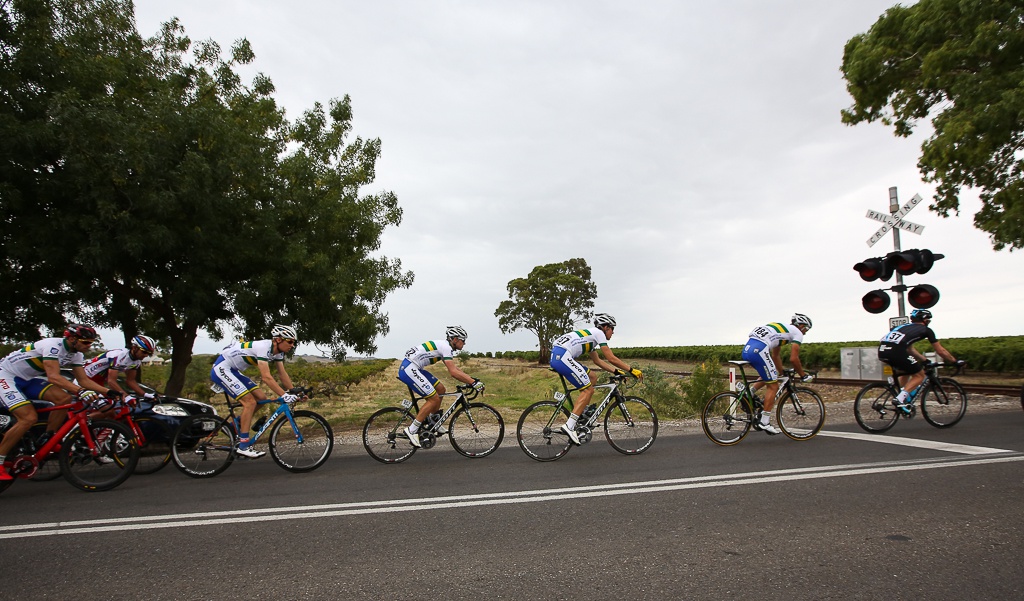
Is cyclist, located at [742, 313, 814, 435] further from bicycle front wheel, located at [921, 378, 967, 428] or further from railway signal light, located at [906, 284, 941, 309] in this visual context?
railway signal light, located at [906, 284, 941, 309]

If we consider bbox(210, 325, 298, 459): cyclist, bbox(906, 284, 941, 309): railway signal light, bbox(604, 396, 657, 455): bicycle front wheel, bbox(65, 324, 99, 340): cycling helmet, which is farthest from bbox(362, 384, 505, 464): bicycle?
bbox(906, 284, 941, 309): railway signal light

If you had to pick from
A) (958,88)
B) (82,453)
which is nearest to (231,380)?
(82,453)

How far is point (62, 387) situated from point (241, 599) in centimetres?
475

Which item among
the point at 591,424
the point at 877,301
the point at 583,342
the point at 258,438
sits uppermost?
the point at 877,301

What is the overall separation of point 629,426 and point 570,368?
1105mm

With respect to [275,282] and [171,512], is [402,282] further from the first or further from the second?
[171,512]

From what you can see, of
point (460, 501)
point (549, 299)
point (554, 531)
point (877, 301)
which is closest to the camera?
point (554, 531)

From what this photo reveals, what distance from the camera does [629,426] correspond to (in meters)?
7.62

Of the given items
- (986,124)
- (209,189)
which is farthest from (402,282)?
(986,124)

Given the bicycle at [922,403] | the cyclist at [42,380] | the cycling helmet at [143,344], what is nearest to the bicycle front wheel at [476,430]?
the cycling helmet at [143,344]

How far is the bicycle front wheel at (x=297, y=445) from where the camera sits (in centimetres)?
718

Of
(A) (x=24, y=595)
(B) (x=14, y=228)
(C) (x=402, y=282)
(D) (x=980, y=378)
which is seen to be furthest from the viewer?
(D) (x=980, y=378)

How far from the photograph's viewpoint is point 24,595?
3.48 metres

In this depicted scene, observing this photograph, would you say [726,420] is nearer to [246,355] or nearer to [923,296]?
[923,296]
